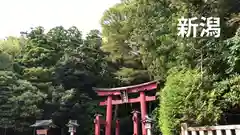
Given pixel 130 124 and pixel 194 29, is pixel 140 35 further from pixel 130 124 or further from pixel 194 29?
pixel 130 124

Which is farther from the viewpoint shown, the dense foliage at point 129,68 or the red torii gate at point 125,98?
the red torii gate at point 125,98

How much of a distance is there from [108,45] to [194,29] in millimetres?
9771

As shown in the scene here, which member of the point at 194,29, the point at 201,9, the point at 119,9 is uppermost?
the point at 119,9

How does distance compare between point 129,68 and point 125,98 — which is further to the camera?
point 129,68

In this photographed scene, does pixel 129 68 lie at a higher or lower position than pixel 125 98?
higher

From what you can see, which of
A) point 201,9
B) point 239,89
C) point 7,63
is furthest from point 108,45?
point 239,89

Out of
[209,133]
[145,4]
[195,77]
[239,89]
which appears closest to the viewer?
[209,133]

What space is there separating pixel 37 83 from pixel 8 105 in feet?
7.22

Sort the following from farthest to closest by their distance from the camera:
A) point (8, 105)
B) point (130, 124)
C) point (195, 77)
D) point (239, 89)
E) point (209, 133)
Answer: point (130, 124) → point (8, 105) → point (195, 77) → point (239, 89) → point (209, 133)

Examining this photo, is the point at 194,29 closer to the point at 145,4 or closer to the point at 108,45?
the point at 145,4

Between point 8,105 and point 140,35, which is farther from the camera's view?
point 8,105

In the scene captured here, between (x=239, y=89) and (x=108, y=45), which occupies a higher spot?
(x=108, y=45)

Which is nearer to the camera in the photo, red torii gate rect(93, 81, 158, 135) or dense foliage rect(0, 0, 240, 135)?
dense foliage rect(0, 0, 240, 135)

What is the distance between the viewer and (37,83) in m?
16.7
